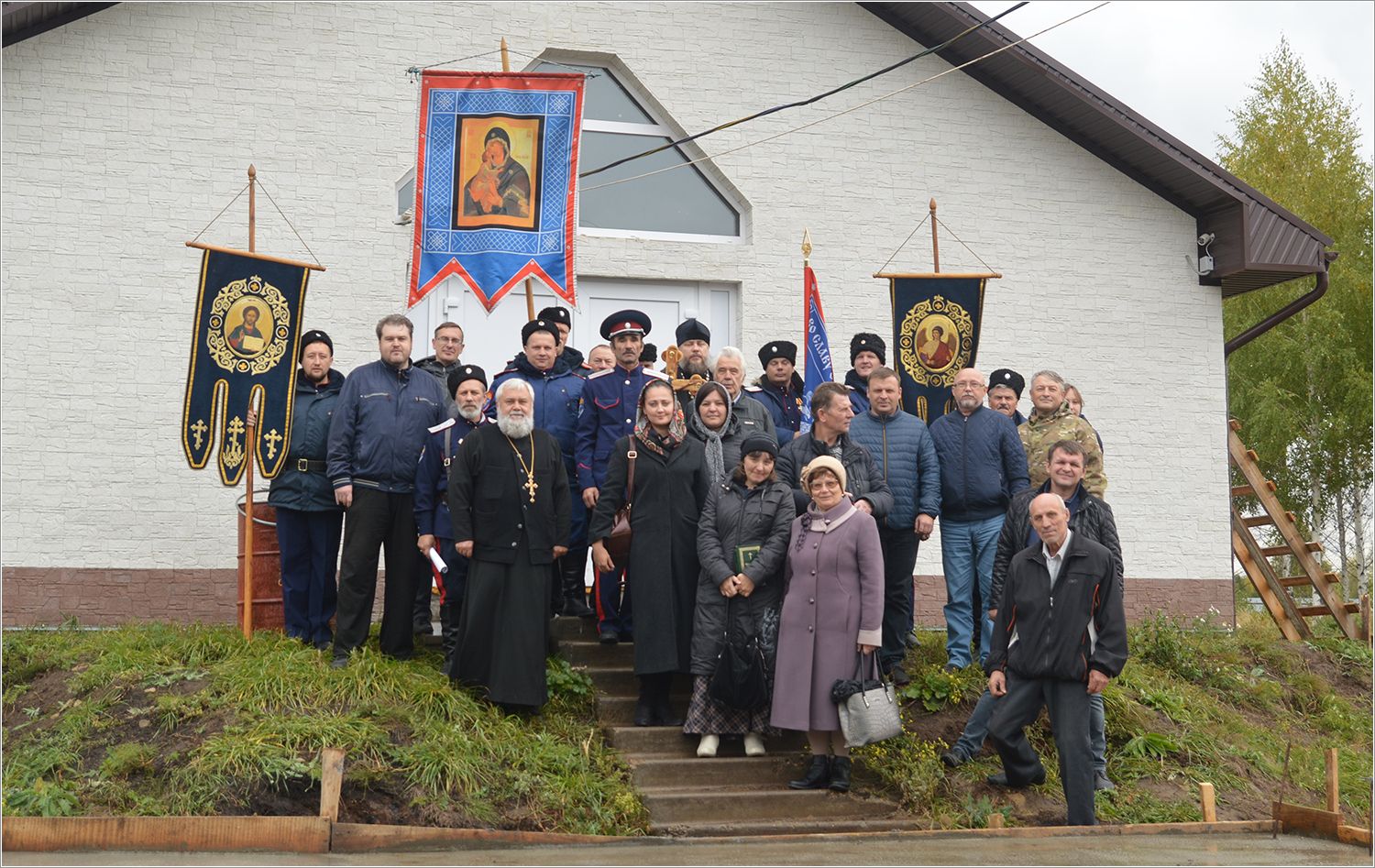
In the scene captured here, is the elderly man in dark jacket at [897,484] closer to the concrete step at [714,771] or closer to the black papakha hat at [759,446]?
the black papakha hat at [759,446]

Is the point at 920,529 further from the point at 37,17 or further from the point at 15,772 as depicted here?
the point at 37,17

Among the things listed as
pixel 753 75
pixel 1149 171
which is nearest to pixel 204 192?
pixel 753 75

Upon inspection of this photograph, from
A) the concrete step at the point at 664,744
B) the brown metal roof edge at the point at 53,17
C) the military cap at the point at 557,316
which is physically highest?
the brown metal roof edge at the point at 53,17

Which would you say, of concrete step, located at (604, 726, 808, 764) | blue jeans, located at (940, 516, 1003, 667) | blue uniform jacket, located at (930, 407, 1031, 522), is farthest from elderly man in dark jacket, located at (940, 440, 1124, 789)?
concrete step, located at (604, 726, 808, 764)

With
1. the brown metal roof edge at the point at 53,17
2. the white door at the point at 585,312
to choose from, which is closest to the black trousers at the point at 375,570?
the white door at the point at 585,312

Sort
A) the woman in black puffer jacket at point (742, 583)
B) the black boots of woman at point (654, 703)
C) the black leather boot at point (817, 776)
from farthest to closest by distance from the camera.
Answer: the black boots of woman at point (654, 703), the woman in black puffer jacket at point (742, 583), the black leather boot at point (817, 776)

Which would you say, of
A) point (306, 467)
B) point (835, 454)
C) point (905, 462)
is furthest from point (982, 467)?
point (306, 467)

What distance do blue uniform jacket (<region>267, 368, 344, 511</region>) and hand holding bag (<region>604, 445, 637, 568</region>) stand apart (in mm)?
1761

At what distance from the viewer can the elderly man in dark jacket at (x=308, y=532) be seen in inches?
357

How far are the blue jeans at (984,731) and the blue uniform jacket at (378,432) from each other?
379 centimetres

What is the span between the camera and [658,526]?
28.6ft

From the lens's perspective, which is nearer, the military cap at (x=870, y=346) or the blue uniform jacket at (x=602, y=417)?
the blue uniform jacket at (x=602, y=417)

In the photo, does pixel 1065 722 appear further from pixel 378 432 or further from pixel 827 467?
pixel 378 432

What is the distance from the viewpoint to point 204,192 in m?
11.8
